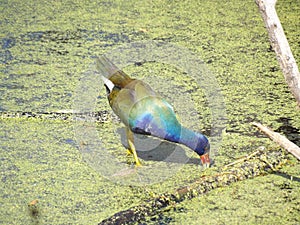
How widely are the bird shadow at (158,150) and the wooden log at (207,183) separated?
15 cm

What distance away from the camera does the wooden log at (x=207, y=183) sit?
1.85 meters

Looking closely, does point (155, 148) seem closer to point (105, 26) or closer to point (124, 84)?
point (124, 84)

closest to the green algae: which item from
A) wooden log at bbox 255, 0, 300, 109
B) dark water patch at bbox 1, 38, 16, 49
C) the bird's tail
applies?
dark water patch at bbox 1, 38, 16, 49

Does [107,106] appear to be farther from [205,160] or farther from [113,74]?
[205,160]

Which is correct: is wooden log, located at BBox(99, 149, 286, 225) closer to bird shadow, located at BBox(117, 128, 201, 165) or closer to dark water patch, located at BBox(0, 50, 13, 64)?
bird shadow, located at BBox(117, 128, 201, 165)

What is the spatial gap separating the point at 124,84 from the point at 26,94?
64cm

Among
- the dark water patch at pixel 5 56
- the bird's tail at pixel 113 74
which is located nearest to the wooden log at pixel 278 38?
the bird's tail at pixel 113 74

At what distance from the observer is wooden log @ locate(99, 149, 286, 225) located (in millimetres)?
1851

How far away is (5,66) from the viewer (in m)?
2.97

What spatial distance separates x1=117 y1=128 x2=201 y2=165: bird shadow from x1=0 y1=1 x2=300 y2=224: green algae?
0.03 m

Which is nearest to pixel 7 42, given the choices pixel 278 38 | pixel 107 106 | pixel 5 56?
pixel 5 56

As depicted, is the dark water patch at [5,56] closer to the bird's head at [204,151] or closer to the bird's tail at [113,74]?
the bird's tail at [113,74]

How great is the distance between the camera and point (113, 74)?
91.0 inches

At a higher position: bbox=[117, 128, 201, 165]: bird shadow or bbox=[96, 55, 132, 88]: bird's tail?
bbox=[96, 55, 132, 88]: bird's tail
